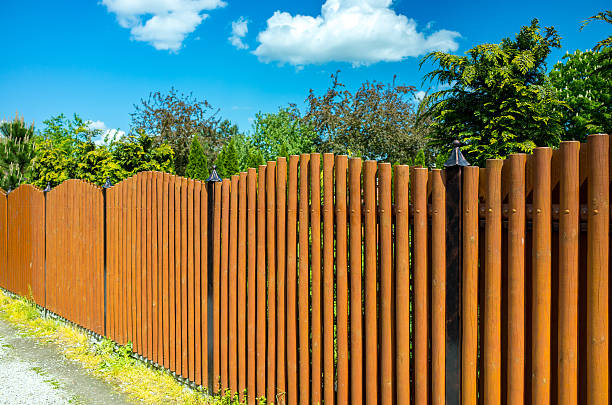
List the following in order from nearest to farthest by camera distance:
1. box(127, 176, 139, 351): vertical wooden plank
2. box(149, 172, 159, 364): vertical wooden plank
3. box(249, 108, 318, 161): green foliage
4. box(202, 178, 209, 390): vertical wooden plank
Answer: box(202, 178, 209, 390): vertical wooden plank → box(149, 172, 159, 364): vertical wooden plank → box(127, 176, 139, 351): vertical wooden plank → box(249, 108, 318, 161): green foliage

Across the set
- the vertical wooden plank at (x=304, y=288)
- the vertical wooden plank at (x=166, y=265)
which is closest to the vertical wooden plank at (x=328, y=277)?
the vertical wooden plank at (x=304, y=288)

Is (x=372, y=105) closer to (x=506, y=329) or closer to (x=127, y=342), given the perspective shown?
(x=127, y=342)

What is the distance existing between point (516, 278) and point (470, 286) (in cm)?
28

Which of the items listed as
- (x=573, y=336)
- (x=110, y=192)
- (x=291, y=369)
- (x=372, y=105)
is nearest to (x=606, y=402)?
(x=573, y=336)

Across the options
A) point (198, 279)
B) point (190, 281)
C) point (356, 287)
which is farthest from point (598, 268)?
point (190, 281)

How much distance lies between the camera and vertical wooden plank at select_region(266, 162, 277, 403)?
414cm

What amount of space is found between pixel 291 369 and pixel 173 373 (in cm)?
216

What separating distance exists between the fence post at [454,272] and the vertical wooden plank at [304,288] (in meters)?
1.23

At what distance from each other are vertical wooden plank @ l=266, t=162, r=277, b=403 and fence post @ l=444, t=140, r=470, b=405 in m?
1.64

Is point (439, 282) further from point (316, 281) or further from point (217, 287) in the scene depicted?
point (217, 287)

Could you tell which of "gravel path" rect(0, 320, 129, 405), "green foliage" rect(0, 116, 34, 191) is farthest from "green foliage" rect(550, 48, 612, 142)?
"green foliage" rect(0, 116, 34, 191)

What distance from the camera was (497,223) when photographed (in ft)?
9.23

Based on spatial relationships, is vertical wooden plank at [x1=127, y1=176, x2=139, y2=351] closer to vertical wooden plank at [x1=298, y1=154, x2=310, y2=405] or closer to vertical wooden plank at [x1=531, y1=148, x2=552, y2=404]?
vertical wooden plank at [x1=298, y1=154, x2=310, y2=405]

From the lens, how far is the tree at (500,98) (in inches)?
446
